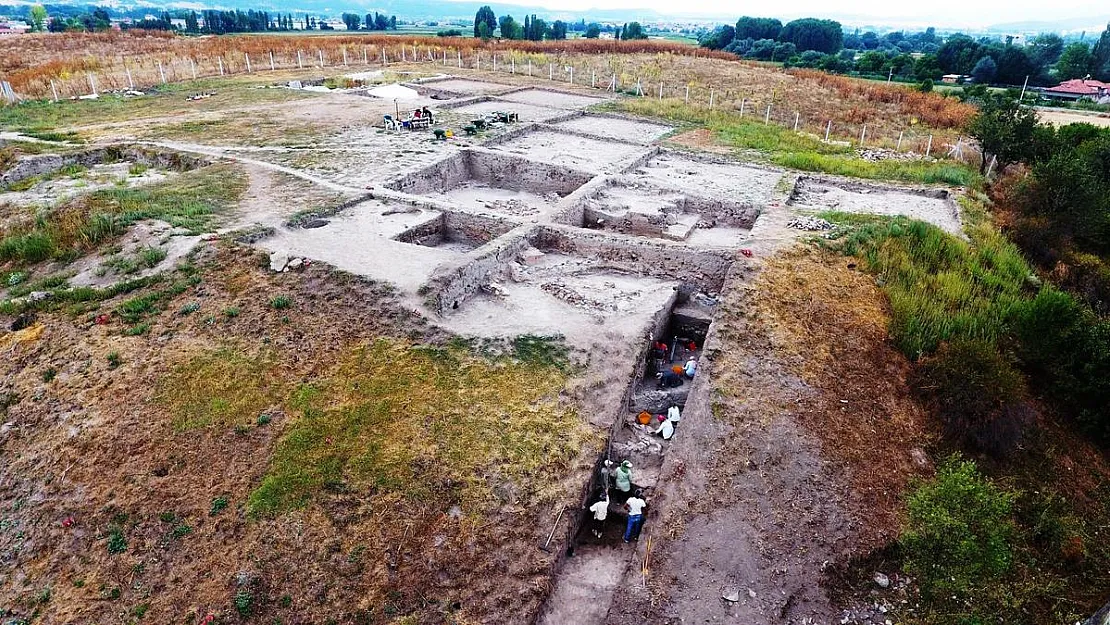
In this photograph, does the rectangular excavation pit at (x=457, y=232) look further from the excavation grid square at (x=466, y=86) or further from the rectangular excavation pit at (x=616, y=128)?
the excavation grid square at (x=466, y=86)

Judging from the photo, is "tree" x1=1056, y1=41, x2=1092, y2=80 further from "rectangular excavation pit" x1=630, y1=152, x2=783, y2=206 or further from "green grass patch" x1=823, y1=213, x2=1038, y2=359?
"green grass patch" x1=823, y1=213, x2=1038, y2=359

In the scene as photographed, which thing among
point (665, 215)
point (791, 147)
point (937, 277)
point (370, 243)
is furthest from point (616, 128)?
point (937, 277)

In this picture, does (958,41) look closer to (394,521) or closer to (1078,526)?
(1078,526)

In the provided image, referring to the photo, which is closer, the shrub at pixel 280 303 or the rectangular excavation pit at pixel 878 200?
the shrub at pixel 280 303

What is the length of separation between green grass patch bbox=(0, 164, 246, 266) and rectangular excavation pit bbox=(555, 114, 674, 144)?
12.8m

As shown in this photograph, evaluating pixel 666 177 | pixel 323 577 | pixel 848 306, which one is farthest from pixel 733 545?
pixel 666 177

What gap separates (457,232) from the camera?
49.6 feet

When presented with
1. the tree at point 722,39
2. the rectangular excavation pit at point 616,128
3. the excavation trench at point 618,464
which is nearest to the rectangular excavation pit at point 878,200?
the rectangular excavation pit at point 616,128

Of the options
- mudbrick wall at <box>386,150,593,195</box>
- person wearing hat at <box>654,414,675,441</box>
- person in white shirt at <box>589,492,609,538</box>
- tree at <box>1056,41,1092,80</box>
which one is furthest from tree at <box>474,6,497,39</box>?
person in white shirt at <box>589,492,609,538</box>

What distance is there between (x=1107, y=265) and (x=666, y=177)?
1120 cm

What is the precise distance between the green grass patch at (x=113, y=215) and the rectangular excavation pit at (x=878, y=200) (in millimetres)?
15165

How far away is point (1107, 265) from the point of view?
15.0 m

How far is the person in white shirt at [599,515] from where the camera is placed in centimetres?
784

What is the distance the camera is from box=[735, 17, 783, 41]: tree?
8969 centimetres
